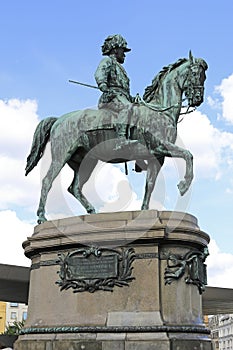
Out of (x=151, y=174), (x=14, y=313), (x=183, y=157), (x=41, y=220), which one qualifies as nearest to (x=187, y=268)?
(x=183, y=157)

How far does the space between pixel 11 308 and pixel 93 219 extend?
3263 inches

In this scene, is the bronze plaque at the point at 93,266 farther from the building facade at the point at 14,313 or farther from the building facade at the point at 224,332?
the building facade at the point at 224,332

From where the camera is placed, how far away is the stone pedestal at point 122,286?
852 cm

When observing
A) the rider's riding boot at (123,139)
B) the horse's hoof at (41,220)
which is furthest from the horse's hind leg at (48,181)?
the rider's riding boot at (123,139)

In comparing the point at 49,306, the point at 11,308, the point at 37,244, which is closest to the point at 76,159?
the point at 37,244

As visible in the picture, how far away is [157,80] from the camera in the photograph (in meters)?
11.1

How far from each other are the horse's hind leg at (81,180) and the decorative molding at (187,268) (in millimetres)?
2823

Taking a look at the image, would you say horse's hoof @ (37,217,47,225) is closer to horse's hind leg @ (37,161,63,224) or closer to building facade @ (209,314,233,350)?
horse's hind leg @ (37,161,63,224)

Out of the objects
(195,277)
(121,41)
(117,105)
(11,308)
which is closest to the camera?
(195,277)

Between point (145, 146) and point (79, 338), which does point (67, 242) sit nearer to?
point (79, 338)

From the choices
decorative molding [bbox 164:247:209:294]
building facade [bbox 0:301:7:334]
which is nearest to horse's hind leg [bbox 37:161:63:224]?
decorative molding [bbox 164:247:209:294]

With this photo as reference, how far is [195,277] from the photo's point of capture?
30.0 feet

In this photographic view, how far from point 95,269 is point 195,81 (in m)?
4.15

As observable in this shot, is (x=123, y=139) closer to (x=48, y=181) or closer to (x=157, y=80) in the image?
(x=157, y=80)
